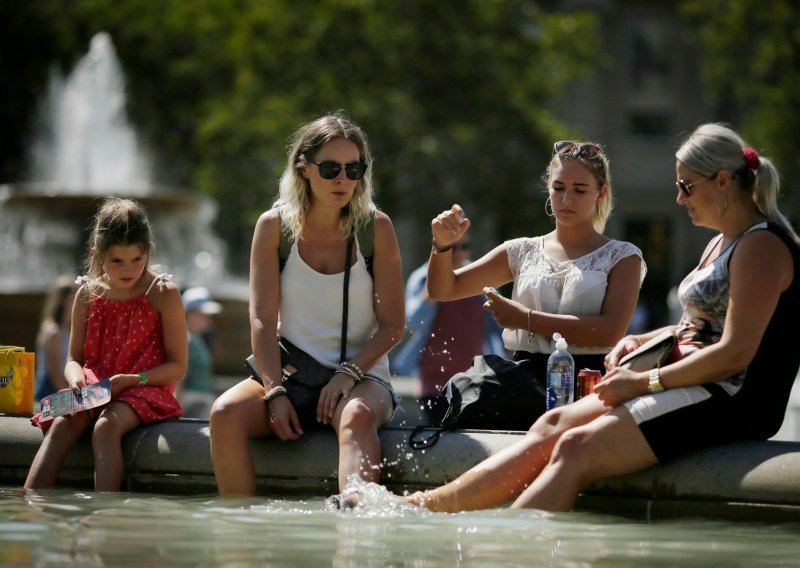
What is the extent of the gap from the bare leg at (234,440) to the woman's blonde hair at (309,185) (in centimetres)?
84

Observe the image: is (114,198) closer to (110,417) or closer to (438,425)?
(110,417)

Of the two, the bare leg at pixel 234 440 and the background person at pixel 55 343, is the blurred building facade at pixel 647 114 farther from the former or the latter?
the bare leg at pixel 234 440

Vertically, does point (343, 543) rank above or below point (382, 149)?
below

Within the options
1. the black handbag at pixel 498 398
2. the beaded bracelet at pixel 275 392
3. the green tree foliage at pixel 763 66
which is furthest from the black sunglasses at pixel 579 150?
the green tree foliage at pixel 763 66

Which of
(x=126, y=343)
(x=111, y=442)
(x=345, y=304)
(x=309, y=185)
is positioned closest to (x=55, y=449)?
(x=111, y=442)

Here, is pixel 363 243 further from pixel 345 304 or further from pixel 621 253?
pixel 621 253

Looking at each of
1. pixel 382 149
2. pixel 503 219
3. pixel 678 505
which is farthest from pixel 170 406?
pixel 503 219

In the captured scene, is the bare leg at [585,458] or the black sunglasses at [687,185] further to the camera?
the black sunglasses at [687,185]

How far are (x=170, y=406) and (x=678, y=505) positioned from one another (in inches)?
98.1

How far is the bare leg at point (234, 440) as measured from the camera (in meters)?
6.09

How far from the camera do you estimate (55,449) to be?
257 inches

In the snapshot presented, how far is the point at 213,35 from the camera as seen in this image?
2991 centimetres

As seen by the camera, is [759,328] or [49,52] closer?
[759,328]

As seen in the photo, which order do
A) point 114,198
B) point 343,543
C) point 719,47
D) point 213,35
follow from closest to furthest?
point 343,543, point 114,198, point 213,35, point 719,47
